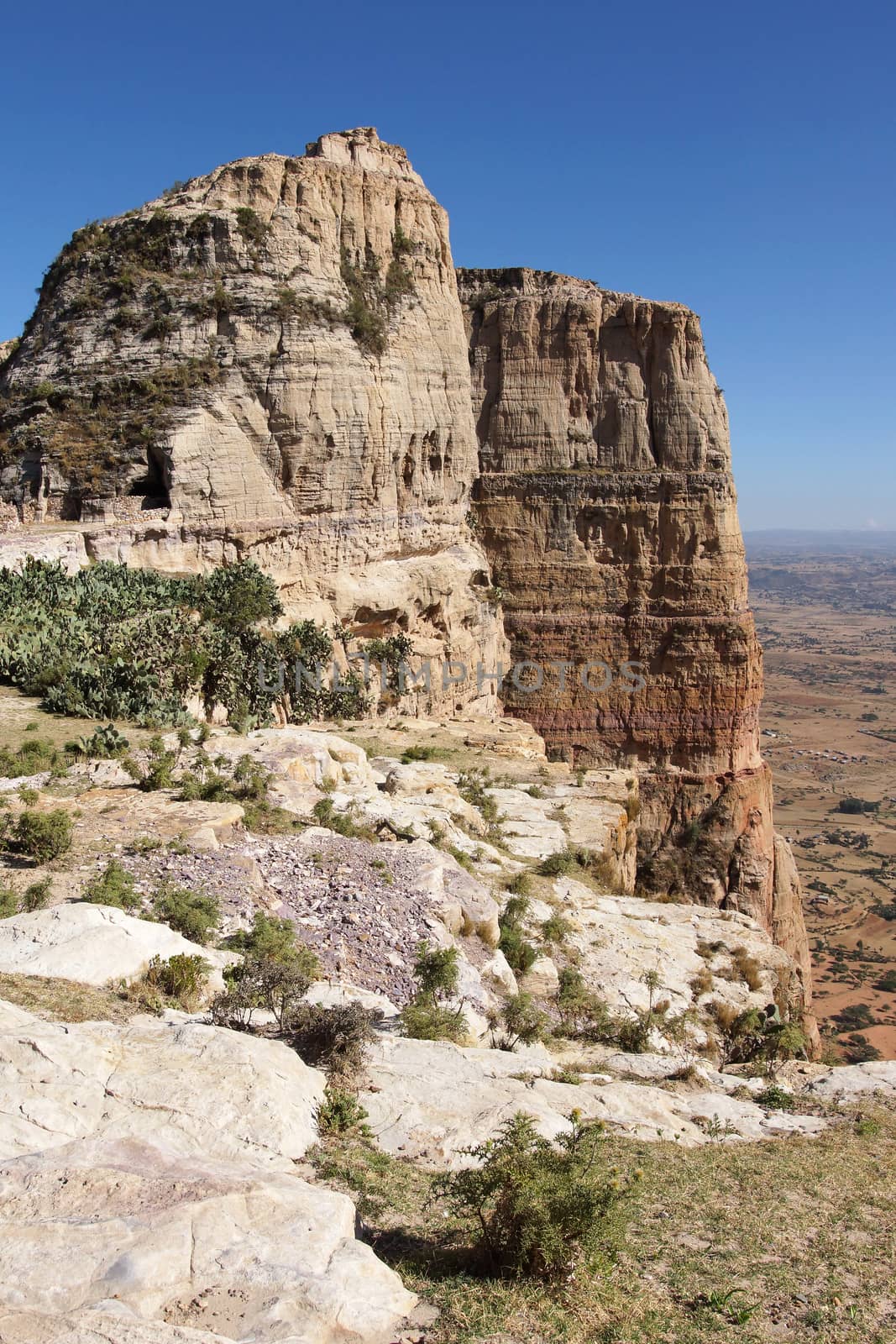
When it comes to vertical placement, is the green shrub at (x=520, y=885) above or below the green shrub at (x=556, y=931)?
above

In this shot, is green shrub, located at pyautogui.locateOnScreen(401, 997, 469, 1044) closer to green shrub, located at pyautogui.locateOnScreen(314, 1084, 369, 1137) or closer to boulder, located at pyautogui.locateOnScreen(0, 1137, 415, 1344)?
green shrub, located at pyautogui.locateOnScreen(314, 1084, 369, 1137)

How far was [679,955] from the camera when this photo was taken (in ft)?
49.8

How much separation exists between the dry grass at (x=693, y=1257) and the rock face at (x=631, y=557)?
2552 cm

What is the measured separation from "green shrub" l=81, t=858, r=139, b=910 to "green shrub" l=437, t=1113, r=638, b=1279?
5140 millimetres

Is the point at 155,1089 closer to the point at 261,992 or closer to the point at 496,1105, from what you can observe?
the point at 261,992

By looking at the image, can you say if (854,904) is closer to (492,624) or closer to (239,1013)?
(492,624)

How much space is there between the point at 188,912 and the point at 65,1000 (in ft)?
7.46

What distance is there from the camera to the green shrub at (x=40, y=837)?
10555 millimetres

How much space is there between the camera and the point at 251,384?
24.1 metres

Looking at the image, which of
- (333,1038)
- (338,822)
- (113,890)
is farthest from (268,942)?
(338,822)

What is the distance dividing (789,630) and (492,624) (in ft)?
524

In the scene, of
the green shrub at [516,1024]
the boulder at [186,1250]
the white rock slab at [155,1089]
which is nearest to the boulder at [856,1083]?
the green shrub at [516,1024]

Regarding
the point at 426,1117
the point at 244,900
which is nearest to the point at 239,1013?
the point at 426,1117

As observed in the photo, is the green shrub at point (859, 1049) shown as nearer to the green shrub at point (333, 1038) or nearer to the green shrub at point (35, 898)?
the green shrub at point (333, 1038)
